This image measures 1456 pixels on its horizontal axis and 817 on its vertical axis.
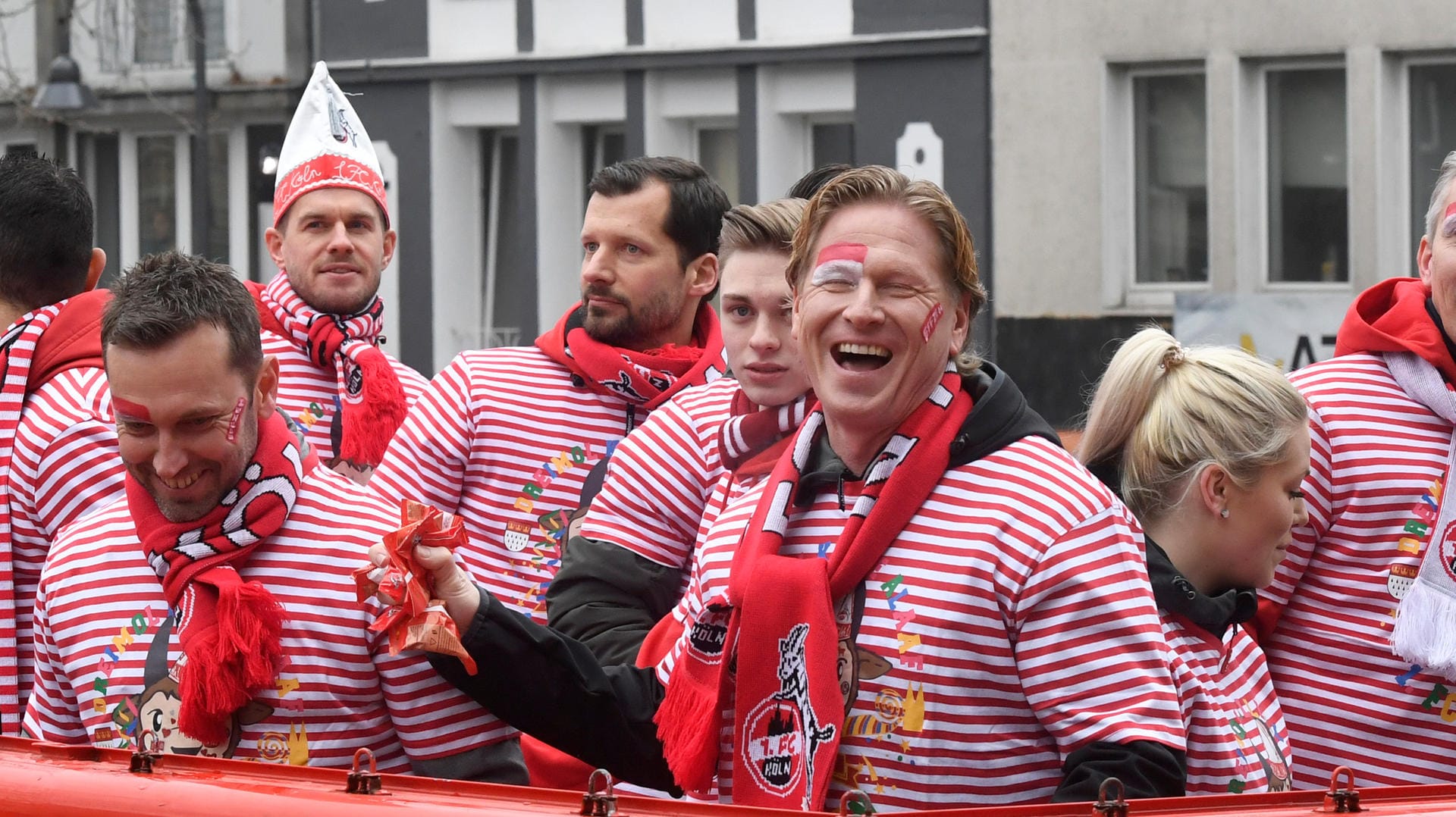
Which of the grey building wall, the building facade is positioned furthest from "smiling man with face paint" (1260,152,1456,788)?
the grey building wall

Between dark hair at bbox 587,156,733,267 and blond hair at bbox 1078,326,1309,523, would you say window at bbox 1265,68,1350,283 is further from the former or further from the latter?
blond hair at bbox 1078,326,1309,523

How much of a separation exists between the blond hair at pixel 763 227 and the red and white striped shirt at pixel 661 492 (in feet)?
1.01

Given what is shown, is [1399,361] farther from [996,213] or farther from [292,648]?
[996,213]

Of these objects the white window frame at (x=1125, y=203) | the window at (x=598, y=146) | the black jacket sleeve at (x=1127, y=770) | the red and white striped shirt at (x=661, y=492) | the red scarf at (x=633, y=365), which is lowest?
the black jacket sleeve at (x=1127, y=770)

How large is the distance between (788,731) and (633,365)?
1765 mm

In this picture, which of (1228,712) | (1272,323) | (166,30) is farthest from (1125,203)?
(1228,712)

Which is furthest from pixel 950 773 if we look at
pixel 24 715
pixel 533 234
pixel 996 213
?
pixel 533 234

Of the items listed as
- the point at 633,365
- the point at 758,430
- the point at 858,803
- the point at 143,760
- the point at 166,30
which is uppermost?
the point at 166,30

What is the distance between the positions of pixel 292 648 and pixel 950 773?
1038mm

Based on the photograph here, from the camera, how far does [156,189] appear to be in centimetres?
2283

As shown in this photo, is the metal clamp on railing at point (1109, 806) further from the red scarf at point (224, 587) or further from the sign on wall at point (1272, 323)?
the sign on wall at point (1272, 323)

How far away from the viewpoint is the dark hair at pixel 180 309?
321 centimetres

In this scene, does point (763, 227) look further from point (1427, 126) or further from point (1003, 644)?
point (1427, 126)

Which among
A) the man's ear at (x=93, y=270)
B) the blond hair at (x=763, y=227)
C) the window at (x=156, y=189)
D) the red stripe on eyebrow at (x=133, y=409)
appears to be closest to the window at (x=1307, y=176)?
the window at (x=156, y=189)
